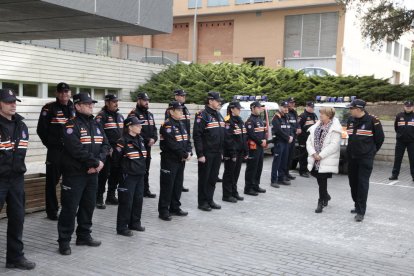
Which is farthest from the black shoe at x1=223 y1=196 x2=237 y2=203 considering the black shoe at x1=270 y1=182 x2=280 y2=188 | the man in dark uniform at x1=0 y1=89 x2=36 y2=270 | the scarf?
the man in dark uniform at x1=0 y1=89 x2=36 y2=270

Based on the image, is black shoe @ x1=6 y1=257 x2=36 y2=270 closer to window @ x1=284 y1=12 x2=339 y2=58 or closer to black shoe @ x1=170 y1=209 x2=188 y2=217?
black shoe @ x1=170 y1=209 x2=188 y2=217

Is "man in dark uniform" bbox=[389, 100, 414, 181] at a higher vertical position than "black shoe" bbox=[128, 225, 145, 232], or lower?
higher

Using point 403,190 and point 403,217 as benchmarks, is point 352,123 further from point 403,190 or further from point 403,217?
point 403,190

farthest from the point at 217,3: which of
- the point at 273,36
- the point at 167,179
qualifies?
the point at 167,179

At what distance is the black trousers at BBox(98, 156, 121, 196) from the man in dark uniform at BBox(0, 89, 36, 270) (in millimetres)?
2703

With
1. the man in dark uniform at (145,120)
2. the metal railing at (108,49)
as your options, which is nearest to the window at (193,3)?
the metal railing at (108,49)

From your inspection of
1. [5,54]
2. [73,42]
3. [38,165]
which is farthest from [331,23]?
[38,165]

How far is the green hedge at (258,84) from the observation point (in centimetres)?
1928

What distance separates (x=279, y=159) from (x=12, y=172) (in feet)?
22.6

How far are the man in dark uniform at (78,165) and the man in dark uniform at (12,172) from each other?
0.58 metres

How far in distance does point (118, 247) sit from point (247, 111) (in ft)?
32.0

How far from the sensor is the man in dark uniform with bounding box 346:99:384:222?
7.80 metres

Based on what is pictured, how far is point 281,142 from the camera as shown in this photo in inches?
428

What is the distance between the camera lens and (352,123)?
320 inches
